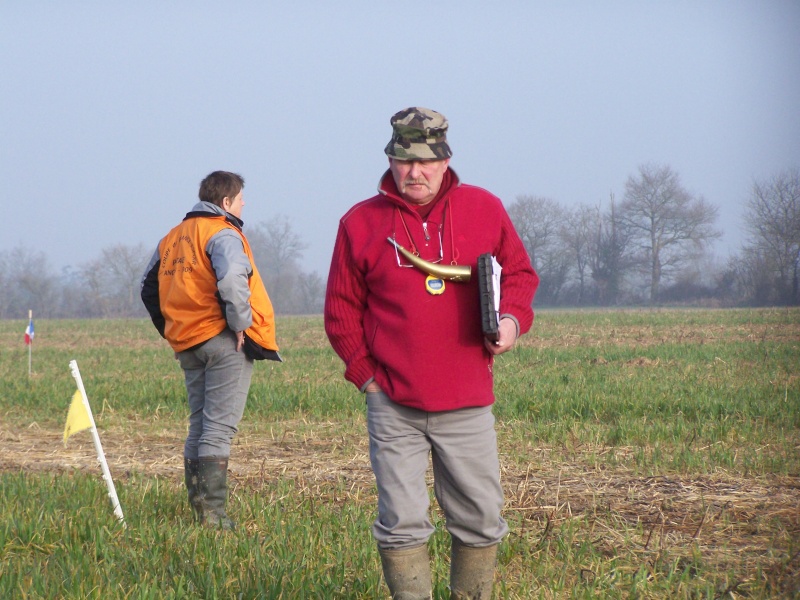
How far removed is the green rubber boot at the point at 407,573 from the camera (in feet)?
11.3

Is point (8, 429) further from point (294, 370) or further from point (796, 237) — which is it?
point (796, 237)

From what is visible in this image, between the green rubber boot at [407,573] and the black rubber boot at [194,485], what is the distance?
2.06 meters

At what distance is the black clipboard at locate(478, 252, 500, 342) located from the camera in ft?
11.0

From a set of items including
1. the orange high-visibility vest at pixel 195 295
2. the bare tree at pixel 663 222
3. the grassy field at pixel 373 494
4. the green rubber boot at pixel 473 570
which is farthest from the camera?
the bare tree at pixel 663 222

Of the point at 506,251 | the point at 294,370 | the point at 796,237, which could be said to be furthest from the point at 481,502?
the point at 796,237

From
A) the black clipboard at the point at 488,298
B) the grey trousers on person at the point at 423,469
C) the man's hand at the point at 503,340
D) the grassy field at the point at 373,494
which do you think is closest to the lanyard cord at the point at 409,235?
the black clipboard at the point at 488,298

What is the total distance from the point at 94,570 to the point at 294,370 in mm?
11088

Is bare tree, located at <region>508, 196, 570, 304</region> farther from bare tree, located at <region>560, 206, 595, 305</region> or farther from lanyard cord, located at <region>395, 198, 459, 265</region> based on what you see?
lanyard cord, located at <region>395, 198, 459, 265</region>

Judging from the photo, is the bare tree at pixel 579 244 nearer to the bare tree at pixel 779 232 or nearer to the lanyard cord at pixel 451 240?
the bare tree at pixel 779 232

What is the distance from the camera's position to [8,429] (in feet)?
32.4

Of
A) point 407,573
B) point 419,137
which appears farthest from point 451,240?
point 407,573

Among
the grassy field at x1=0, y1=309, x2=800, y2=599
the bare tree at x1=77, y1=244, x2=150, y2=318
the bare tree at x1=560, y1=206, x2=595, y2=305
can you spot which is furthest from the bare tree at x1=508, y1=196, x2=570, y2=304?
the grassy field at x1=0, y1=309, x2=800, y2=599

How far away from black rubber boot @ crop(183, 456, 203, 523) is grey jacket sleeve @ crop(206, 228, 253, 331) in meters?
0.80

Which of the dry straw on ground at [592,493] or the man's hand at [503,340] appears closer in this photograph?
the man's hand at [503,340]
